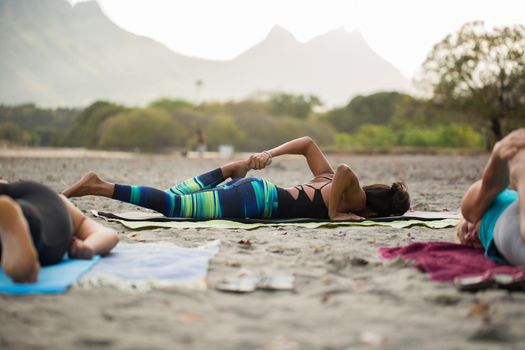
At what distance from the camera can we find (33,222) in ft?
9.16

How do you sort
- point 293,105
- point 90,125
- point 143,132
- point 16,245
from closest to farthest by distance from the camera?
1. point 16,245
2. point 143,132
3. point 90,125
4. point 293,105

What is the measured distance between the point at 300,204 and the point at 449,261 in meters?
1.88

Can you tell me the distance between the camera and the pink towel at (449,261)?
2.87m

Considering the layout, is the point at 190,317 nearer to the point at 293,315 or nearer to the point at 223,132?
the point at 293,315

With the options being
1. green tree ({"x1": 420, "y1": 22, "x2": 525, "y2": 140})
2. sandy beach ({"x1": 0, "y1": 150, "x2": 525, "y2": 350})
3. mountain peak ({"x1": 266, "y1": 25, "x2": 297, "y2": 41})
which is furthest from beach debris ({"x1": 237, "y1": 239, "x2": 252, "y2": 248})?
mountain peak ({"x1": 266, "y1": 25, "x2": 297, "y2": 41})

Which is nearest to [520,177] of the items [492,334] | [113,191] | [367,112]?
[492,334]

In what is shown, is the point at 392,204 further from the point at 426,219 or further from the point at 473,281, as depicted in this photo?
the point at 473,281

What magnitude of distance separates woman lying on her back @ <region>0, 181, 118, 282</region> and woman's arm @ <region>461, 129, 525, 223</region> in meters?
2.13

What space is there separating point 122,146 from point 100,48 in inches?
2322

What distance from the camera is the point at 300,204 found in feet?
16.0

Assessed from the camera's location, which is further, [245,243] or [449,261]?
[245,243]

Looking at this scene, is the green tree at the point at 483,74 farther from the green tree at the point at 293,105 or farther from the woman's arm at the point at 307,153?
the green tree at the point at 293,105

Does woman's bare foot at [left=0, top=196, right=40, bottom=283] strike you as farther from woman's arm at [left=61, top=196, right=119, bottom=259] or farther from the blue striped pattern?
the blue striped pattern

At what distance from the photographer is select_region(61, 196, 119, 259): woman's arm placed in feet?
10.3
